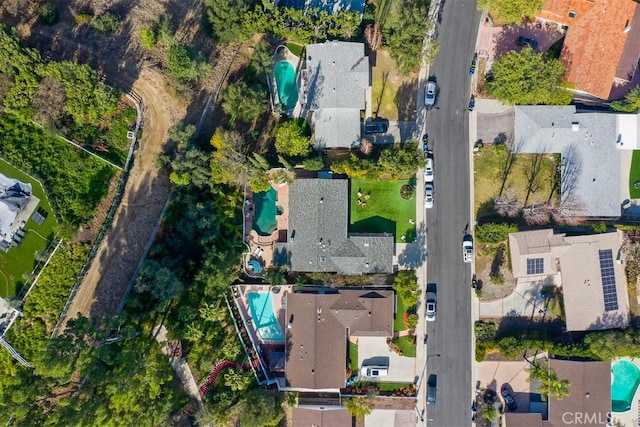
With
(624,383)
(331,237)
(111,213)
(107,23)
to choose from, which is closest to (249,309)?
(331,237)

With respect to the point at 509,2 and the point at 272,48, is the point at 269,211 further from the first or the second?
the point at 509,2

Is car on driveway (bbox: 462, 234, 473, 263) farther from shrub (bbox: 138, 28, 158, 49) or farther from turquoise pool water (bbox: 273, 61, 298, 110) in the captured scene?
shrub (bbox: 138, 28, 158, 49)

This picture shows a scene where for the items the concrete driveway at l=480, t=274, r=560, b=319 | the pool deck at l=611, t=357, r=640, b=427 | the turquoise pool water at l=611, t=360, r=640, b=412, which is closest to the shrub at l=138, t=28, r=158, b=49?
the concrete driveway at l=480, t=274, r=560, b=319

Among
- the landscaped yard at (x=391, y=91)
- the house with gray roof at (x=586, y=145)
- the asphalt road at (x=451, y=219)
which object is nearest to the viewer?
the house with gray roof at (x=586, y=145)

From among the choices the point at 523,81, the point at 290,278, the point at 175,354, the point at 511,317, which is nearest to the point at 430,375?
the point at 511,317

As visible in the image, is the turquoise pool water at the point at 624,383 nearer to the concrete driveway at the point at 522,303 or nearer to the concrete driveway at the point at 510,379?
the concrete driveway at the point at 510,379

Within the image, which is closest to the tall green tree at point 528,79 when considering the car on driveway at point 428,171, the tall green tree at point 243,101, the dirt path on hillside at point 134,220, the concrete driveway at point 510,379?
the car on driveway at point 428,171
